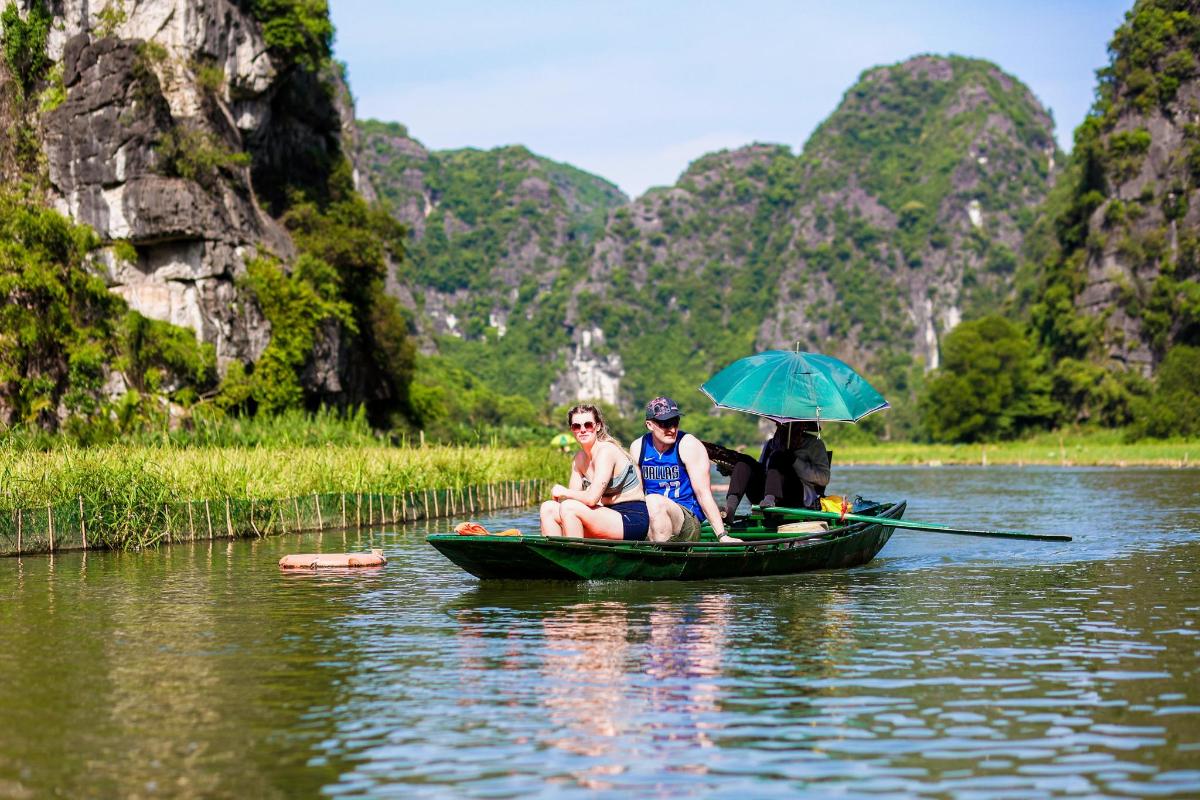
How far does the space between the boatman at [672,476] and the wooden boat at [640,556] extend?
0.74 ft

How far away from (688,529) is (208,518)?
1028 cm

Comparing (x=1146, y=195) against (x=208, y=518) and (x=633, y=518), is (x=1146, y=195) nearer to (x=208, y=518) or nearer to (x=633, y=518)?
(x=208, y=518)

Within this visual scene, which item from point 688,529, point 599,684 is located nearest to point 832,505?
point 688,529

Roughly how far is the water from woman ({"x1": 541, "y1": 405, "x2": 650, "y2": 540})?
75cm

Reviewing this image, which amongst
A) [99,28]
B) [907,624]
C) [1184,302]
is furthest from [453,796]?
[1184,302]

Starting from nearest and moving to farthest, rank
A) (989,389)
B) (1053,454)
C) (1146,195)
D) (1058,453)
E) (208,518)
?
(208,518), (1053,454), (1058,453), (1146,195), (989,389)

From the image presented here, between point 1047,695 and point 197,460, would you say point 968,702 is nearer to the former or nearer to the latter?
point 1047,695

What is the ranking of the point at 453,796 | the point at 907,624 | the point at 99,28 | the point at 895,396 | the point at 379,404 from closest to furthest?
the point at 453,796 → the point at 907,624 → the point at 99,28 → the point at 379,404 → the point at 895,396

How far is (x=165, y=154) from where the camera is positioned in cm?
4100

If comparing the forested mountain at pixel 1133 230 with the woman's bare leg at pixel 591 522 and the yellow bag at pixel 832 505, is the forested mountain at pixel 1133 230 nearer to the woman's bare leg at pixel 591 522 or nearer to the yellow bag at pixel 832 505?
the yellow bag at pixel 832 505

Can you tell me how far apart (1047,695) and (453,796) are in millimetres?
4411

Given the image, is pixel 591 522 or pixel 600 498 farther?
pixel 591 522

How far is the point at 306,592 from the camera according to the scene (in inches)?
609

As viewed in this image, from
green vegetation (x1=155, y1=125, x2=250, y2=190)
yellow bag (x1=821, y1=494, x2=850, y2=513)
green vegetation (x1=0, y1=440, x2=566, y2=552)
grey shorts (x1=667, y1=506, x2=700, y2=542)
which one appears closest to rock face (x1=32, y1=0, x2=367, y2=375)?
green vegetation (x1=155, y1=125, x2=250, y2=190)
